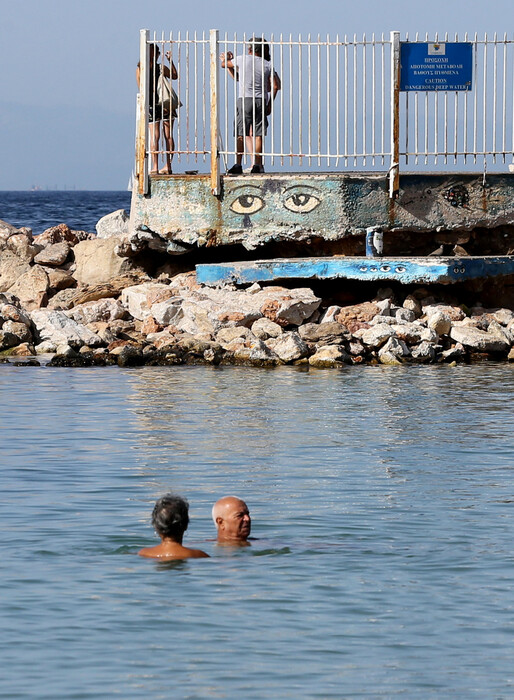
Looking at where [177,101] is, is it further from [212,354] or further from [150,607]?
[150,607]

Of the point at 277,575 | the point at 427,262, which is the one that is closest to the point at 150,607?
the point at 277,575

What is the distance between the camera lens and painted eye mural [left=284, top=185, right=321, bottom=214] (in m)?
18.2

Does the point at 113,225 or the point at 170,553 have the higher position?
the point at 113,225

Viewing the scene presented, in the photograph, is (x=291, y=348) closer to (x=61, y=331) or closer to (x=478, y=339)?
(x=478, y=339)

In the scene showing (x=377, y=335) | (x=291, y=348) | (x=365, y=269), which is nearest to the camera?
(x=291, y=348)

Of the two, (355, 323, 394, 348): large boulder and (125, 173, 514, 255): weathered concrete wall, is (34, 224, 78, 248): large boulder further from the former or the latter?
(355, 323, 394, 348): large boulder

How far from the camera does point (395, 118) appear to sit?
18.0 metres

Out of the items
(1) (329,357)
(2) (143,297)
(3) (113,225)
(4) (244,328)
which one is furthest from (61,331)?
(3) (113,225)

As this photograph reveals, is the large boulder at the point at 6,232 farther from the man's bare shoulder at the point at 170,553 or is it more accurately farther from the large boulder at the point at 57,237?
the man's bare shoulder at the point at 170,553

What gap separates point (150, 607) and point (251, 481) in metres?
3.07

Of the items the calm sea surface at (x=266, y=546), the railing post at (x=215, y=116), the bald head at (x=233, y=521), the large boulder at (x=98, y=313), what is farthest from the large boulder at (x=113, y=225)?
the bald head at (x=233, y=521)

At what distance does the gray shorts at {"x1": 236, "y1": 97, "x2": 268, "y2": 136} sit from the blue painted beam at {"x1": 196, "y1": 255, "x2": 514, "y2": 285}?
1868mm

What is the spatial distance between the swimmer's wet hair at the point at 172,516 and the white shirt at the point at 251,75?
1121 centimetres

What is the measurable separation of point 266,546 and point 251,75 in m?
11.2
